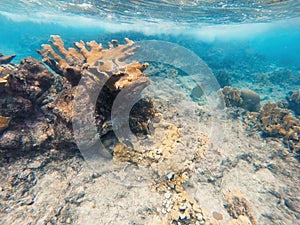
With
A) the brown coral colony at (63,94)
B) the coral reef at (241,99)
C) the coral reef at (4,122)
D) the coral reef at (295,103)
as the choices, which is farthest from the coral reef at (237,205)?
the coral reef at (295,103)

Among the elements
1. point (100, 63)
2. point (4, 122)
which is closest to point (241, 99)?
point (100, 63)

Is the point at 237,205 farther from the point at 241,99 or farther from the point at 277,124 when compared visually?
the point at 241,99

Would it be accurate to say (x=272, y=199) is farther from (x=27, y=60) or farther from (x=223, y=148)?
(x=27, y=60)

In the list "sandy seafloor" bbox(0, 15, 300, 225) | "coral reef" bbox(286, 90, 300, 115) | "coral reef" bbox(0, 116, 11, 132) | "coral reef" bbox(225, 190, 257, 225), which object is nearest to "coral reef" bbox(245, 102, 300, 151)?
"sandy seafloor" bbox(0, 15, 300, 225)

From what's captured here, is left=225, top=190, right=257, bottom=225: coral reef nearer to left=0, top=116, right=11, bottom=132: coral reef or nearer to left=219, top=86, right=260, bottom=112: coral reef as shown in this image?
left=0, top=116, right=11, bottom=132: coral reef

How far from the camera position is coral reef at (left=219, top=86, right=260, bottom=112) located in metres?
7.93

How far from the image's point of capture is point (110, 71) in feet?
8.86

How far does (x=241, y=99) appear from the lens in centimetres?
794

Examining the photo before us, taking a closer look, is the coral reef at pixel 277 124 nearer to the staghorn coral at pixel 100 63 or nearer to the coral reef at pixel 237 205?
the coral reef at pixel 237 205

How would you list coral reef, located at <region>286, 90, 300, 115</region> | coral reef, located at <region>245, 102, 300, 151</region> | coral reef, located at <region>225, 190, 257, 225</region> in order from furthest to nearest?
coral reef, located at <region>286, 90, 300, 115</region> < coral reef, located at <region>245, 102, 300, 151</region> < coral reef, located at <region>225, 190, 257, 225</region>

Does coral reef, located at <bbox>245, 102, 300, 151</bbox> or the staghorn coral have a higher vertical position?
the staghorn coral

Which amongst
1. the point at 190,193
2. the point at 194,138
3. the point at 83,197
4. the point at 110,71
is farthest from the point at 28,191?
the point at 194,138

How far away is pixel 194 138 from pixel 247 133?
2.76 meters

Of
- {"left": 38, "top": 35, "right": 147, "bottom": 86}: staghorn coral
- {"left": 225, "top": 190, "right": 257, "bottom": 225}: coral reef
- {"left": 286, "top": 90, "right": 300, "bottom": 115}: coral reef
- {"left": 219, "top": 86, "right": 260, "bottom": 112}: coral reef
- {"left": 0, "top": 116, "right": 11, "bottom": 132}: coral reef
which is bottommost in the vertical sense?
{"left": 286, "top": 90, "right": 300, "bottom": 115}: coral reef
